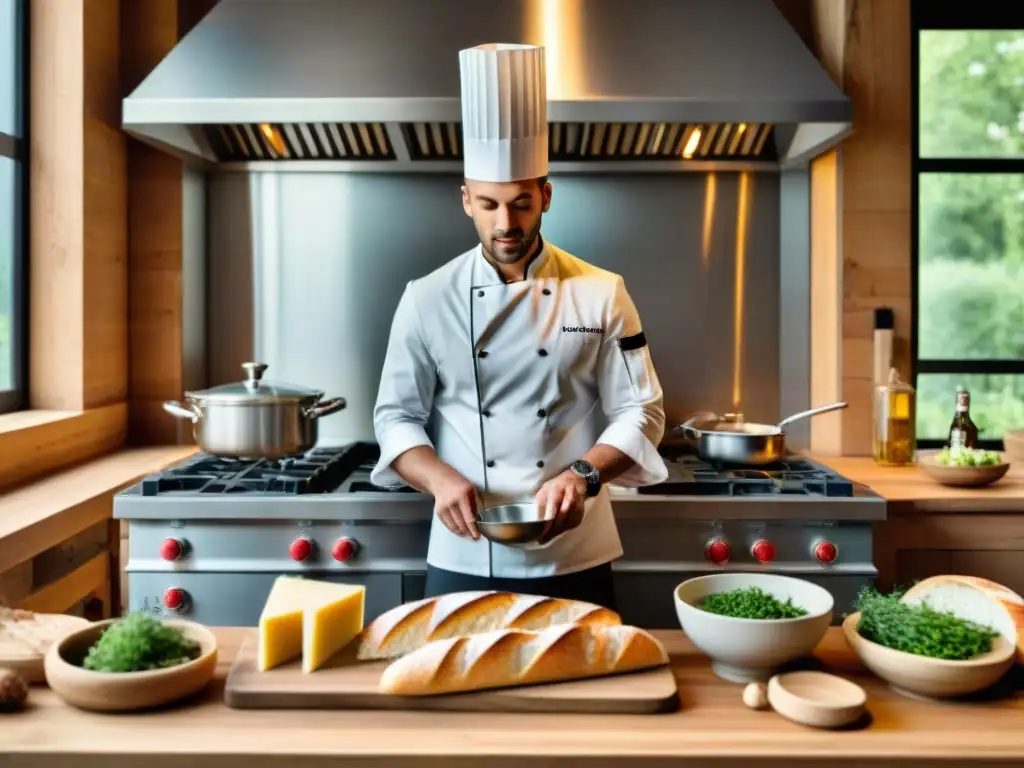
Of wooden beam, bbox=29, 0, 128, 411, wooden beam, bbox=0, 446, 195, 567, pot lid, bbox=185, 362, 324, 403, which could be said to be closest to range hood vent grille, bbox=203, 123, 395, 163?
wooden beam, bbox=29, 0, 128, 411

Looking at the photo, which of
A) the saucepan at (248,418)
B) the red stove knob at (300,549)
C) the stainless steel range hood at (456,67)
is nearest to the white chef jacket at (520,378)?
the red stove knob at (300,549)

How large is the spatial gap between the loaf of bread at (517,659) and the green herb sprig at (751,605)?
3.9 inches

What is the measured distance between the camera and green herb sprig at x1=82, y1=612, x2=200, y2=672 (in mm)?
1156

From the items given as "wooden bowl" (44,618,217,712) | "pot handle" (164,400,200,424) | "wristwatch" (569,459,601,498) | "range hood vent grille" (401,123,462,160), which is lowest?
"wooden bowl" (44,618,217,712)

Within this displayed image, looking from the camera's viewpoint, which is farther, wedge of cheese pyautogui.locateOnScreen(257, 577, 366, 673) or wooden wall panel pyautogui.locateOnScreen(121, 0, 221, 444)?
wooden wall panel pyautogui.locateOnScreen(121, 0, 221, 444)

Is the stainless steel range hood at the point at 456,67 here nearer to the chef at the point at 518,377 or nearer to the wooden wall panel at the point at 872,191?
the wooden wall panel at the point at 872,191

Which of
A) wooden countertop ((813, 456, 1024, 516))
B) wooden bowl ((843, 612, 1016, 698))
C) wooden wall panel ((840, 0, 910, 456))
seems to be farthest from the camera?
wooden wall panel ((840, 0, 910, 456))

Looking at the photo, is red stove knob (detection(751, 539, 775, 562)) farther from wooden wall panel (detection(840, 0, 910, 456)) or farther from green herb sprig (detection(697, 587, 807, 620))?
green herb sprig (detection(697, 587, 807, 620))

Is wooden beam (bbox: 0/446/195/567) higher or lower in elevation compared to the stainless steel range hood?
lower

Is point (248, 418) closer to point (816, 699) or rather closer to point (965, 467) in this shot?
point (816, 699)

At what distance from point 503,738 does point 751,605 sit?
0.37 meters

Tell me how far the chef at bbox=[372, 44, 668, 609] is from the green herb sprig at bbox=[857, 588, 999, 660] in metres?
0.63

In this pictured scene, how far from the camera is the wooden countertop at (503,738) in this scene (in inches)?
41.1

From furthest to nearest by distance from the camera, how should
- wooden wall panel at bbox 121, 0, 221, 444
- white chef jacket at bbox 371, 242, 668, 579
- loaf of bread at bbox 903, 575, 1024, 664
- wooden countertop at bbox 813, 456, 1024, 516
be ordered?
wooden wall panel at bbox 121, 0, 221, 444 → wooden countertop at bbox 813, 456, 1024, 516 → white chef jacket at bbox 371, 242, 668, 579 → loaf of bread at bbox 903, 575, 1024, 664
